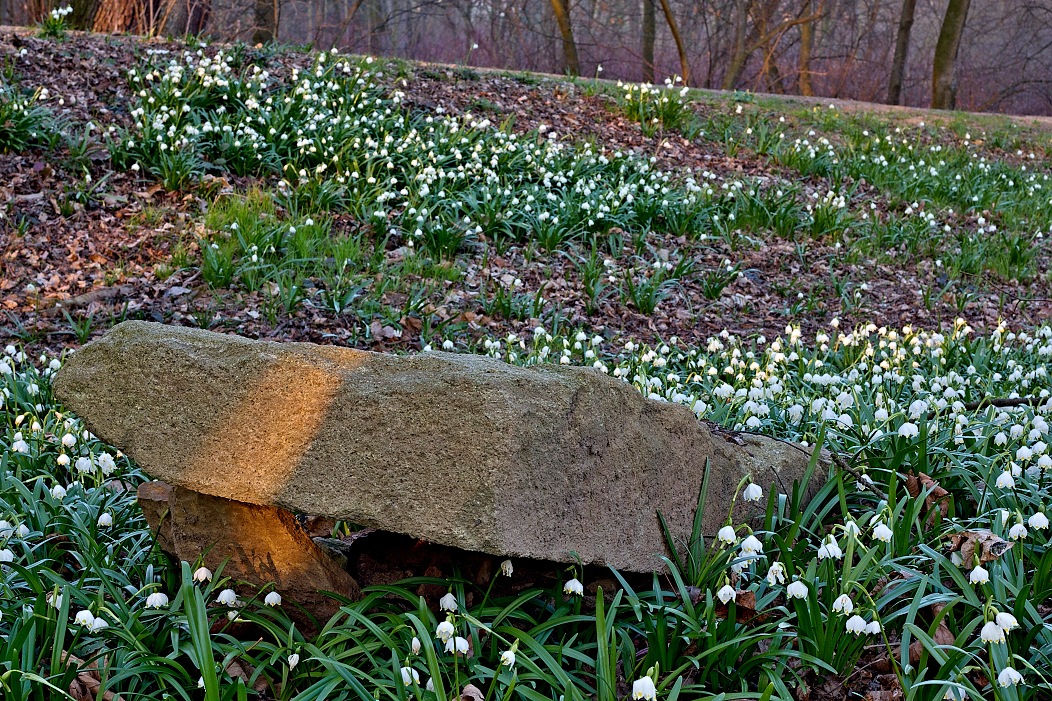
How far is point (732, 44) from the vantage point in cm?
1773

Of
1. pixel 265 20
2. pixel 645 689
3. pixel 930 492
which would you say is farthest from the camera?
pixel 265 20

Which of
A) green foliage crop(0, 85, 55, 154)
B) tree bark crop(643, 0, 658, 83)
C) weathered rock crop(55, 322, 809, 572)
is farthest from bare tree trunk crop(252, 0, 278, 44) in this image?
weathered rock crop(55, 322, 809, 572)

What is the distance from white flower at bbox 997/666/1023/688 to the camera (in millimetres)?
2129

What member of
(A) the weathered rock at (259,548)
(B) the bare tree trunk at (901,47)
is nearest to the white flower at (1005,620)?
(A) the weathered rock at (259,548)

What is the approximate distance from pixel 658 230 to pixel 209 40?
5.24 m

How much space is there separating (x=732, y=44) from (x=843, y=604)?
670 inches

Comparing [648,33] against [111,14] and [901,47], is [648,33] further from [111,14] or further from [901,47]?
[111,14]

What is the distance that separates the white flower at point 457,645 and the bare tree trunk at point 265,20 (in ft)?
35.4

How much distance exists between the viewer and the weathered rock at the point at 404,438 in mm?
2223

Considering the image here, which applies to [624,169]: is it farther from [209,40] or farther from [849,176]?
[209,40]

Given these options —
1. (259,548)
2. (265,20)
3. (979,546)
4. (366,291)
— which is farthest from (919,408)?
(265,20)

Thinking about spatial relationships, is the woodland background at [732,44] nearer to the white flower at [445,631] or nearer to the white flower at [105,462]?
the white flower at [105,462]

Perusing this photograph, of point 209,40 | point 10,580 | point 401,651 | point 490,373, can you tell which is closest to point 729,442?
point 490,373

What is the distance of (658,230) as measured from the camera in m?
8.11
